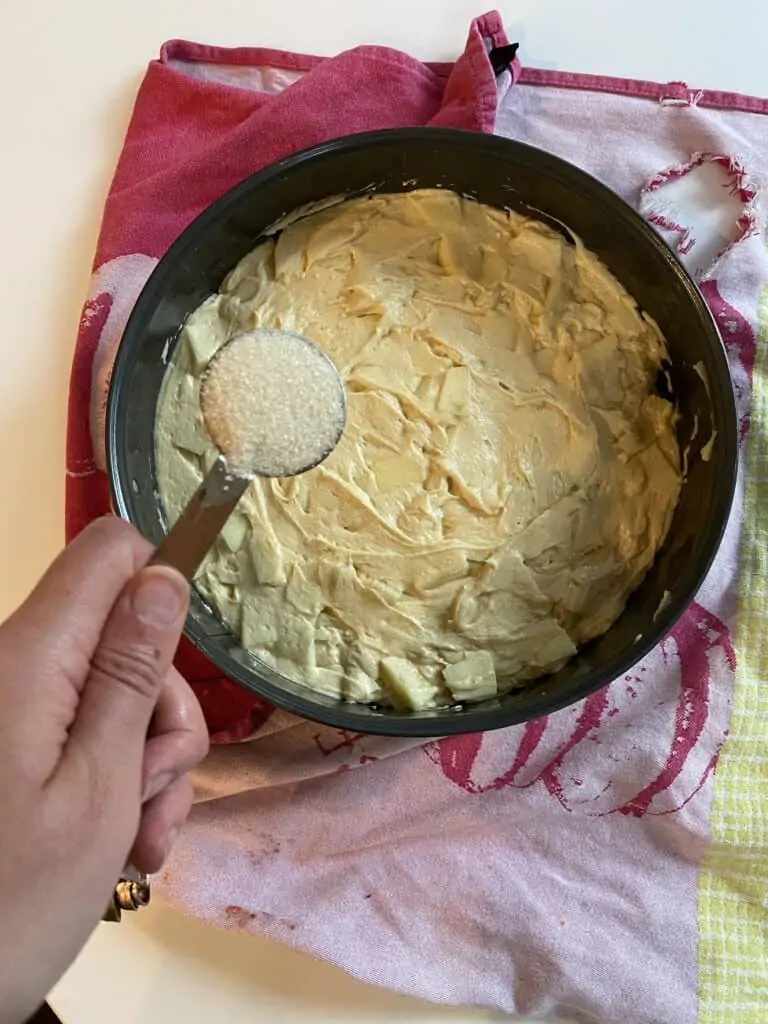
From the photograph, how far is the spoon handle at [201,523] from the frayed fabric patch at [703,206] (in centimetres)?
50

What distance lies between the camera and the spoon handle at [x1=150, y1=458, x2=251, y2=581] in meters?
0.64

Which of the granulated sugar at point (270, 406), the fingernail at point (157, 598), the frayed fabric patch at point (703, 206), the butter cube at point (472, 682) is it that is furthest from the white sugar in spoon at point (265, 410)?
the frayed fabric patch at point (703, 206)

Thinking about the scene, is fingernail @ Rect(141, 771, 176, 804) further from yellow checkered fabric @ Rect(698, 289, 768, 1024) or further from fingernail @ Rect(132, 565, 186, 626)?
yellow checkered fabric @ Rect(698, 289, 768, 1024)

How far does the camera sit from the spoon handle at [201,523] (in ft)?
2.10

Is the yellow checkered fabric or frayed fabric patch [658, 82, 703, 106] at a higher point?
frayed fabric patch [658, 82, 703, 106]

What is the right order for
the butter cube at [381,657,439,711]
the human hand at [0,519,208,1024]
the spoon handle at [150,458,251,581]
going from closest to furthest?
the human hand at [0,519,208,1024] < the spoon handle at [150,458,251,581] < the butter cube at [381,657,439,711]

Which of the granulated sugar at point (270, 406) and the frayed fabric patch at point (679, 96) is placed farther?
the frayed fabric patch at point (679, 96)

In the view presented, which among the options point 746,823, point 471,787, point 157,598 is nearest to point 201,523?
point 157,598

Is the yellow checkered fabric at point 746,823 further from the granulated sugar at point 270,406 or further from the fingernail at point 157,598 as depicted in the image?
the fingernail at point 157,598

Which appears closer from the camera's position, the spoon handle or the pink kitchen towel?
the spoon handle

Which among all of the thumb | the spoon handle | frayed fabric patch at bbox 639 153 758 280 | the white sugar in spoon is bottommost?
the thumb

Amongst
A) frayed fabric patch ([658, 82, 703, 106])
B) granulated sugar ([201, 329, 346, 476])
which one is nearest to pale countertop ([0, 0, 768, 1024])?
frayed fabric patch ([658, 82, 703, 106])

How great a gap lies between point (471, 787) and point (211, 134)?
0.67m

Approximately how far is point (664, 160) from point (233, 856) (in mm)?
781
